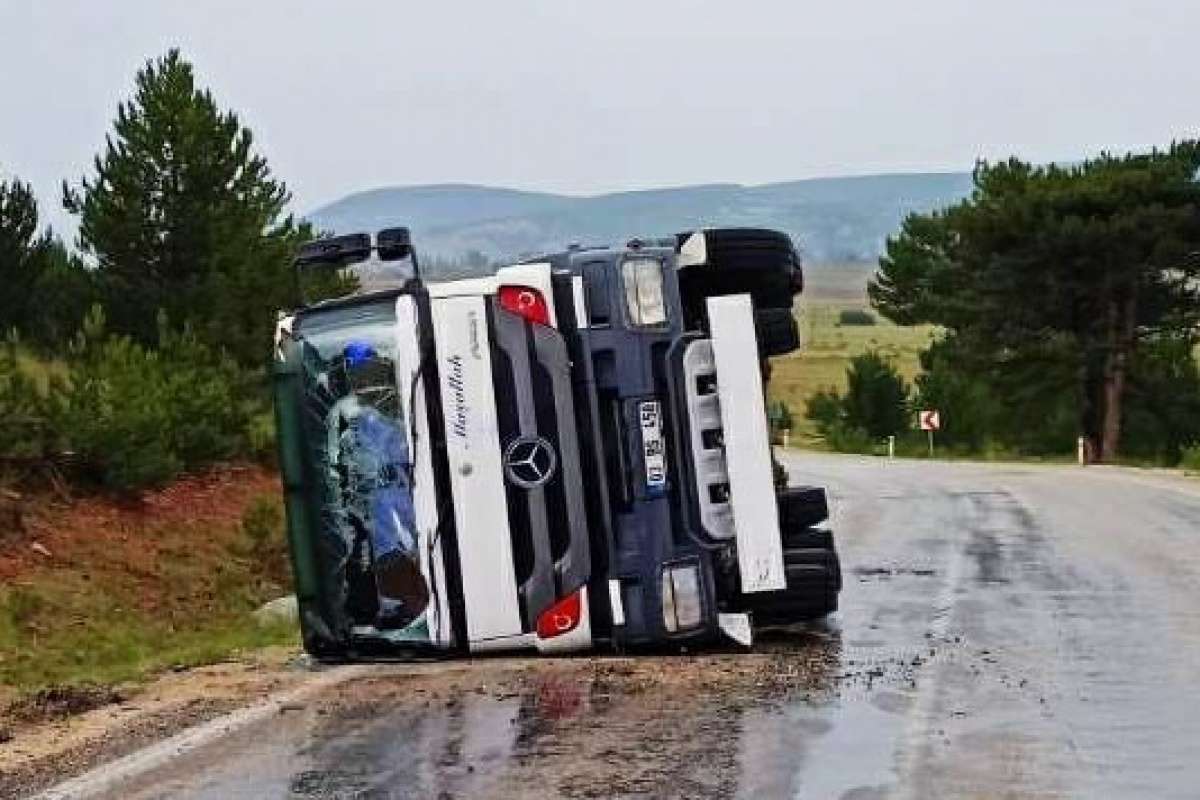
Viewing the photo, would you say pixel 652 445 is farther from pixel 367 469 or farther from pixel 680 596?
pixel 367 469

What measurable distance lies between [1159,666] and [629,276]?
11.5 ft

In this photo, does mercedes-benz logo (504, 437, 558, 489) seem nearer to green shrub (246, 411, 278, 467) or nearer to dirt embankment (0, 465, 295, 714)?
dirt embankment (0, 465, 295, 714)

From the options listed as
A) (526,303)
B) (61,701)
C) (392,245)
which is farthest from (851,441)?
(61,701)

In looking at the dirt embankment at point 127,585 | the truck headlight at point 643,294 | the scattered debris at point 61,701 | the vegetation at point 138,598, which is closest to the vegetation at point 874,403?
the dirt embankment at point 127,585

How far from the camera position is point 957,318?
5200 cm

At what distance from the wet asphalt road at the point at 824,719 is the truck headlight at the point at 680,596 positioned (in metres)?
0.23

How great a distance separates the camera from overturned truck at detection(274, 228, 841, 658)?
8.19 metres

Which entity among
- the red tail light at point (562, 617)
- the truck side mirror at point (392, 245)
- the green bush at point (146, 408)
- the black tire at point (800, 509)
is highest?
the truck side mirror at point (392, 245)

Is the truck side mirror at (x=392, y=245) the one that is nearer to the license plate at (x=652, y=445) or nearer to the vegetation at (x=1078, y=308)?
the license plate at (x=652, y=445)

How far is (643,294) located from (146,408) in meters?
7.75

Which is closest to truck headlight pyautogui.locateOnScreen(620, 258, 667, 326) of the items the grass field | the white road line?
the white road line

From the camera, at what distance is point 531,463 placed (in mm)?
8227

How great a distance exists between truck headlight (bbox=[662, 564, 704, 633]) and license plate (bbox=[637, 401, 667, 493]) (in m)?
0.44

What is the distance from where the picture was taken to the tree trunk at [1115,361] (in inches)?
1812
